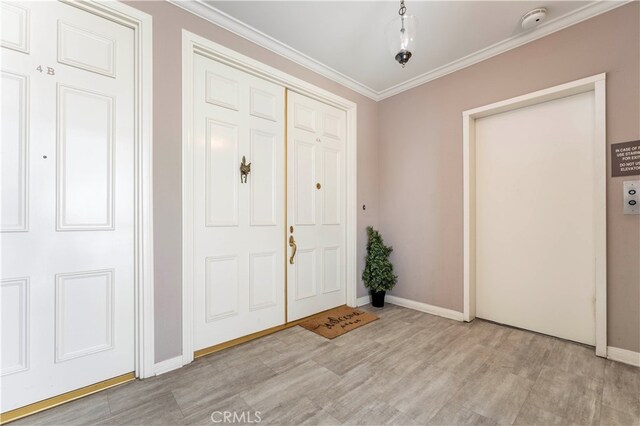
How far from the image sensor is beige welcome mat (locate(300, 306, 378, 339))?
2779 mm

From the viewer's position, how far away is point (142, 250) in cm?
196

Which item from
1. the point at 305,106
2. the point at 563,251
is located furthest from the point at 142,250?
the point at 563,251

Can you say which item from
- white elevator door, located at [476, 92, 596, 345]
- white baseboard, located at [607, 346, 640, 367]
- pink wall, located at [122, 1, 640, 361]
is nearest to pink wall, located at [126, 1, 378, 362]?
pink wall, located at [122, 1, 640, 361]

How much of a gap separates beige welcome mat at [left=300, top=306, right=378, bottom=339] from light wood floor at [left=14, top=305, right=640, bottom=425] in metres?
0.22

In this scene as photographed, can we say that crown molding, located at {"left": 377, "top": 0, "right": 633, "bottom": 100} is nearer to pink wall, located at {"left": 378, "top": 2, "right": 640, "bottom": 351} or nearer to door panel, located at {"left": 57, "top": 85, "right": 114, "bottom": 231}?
pink wall, located at {"left": 378, "top": 2, "right": 640, "bottom": 351}

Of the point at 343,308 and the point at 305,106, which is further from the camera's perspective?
the point at 343,308

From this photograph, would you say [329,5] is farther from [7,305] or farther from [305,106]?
[7,305]

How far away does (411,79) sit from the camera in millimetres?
3434

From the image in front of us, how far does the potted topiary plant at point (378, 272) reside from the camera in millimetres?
3502

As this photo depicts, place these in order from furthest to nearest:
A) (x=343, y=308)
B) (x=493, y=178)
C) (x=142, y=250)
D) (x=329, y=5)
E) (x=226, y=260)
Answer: (x=343, y=308) → (x=493, y=178) → (x=226, y=260) → (x=329, y=5) → (x=142, y=250)

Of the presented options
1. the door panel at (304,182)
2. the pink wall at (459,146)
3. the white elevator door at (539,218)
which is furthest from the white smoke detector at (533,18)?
the door panel at (304,182)

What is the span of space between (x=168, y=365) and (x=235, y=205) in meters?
1.36

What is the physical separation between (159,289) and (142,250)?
321 millimetres

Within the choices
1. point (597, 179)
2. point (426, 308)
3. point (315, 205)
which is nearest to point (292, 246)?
point (315, 205)
